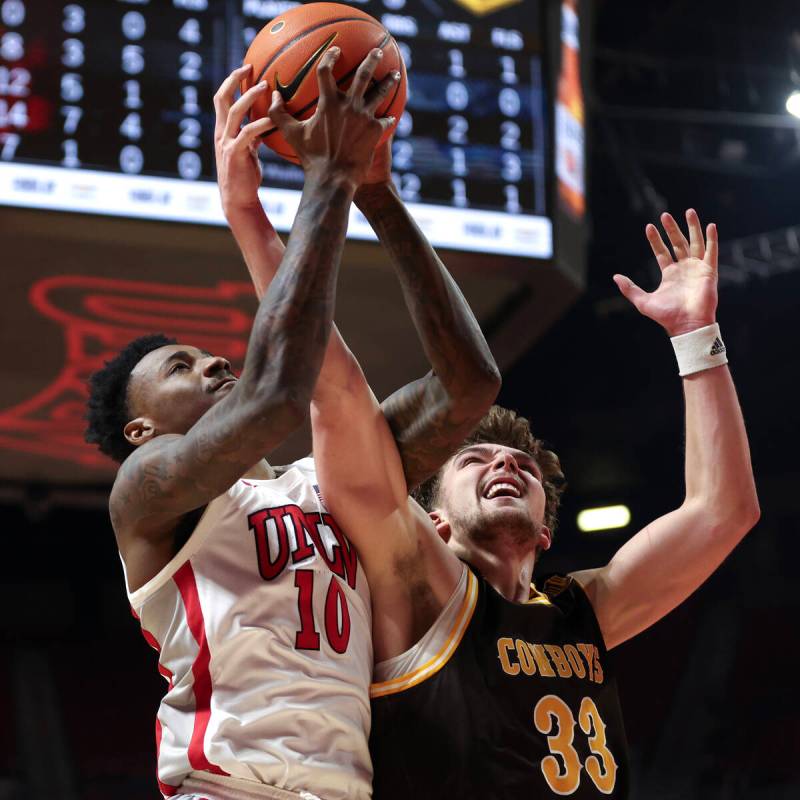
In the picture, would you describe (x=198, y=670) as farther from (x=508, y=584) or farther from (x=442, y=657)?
(x=508, y=584)

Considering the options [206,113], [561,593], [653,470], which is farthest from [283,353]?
[653,470]

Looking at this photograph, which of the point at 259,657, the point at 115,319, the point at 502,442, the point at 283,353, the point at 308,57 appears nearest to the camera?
the point at 283,353

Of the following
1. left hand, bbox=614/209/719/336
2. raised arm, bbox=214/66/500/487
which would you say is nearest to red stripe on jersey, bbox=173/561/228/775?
raised arm, bbox=214/66/500/487

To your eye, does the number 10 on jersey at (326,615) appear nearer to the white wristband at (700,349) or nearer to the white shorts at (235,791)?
the white shorts at (235,791)

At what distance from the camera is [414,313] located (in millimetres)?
2492

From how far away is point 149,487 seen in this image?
2164 millimetres

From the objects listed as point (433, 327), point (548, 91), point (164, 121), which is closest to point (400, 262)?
point (433, 327)

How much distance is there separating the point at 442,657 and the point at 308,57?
3.80 feet

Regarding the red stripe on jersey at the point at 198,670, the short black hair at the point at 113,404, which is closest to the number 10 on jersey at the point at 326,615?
the red stripe on jersey at the point at 198,670

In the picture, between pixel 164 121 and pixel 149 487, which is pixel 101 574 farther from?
pixel 149 487

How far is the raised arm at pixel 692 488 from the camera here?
295cm

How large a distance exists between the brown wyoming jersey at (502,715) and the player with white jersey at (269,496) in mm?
140

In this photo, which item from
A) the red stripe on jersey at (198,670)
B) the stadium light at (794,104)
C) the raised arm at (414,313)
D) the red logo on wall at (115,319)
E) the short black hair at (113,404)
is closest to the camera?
the red stripe on jersey at (198,670)

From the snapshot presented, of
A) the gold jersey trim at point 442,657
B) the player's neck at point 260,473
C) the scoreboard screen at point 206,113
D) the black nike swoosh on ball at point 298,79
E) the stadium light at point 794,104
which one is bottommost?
the gold jersey trim at point 442,657
